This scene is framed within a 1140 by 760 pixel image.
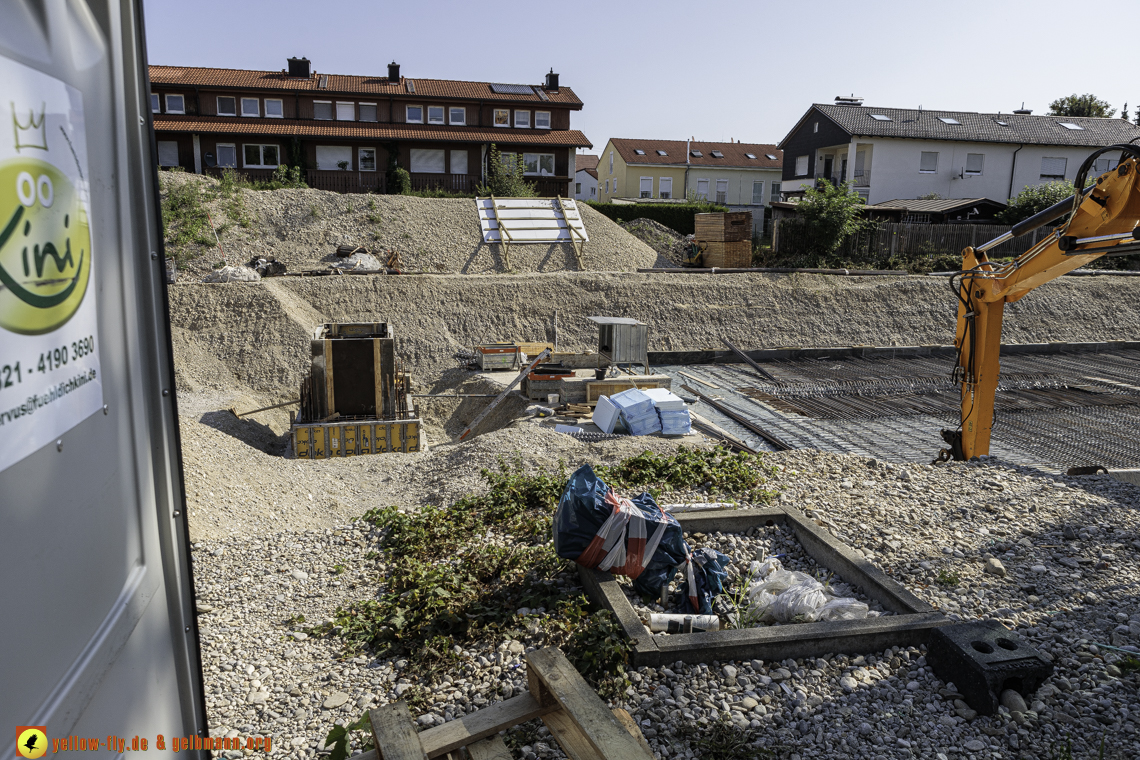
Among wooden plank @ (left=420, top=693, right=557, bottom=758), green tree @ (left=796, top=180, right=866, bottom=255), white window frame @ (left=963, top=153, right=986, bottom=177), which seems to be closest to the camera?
wooden plank @ (left=420, top=693, right=557, bottom=758)

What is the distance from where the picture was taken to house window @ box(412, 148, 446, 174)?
35.1 metres

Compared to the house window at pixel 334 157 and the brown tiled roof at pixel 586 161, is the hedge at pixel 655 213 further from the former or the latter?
the brown tiled roof at pixel 586 161

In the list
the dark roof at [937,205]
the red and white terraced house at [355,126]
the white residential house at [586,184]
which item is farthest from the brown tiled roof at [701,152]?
the dark roof at [937,205]

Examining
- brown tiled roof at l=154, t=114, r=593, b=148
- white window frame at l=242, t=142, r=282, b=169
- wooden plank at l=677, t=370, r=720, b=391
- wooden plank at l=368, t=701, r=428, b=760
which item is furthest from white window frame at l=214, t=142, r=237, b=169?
wooden plank at l=368, t=701, r=428, b=760

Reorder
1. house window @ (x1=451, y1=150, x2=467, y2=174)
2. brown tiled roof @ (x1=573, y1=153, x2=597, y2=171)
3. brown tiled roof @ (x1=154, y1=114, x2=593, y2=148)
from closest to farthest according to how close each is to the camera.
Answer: brown tiled roof @ (x1=154, y1=114, x2=593, y2=148)
house window @ (x1=451, y1=150, x2=467, y2=174)
brown tiled roof @ (x1=573, y1=153, x2=597, y2=171)

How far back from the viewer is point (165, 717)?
254cm

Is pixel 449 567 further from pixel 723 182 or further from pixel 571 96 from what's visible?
pixel 723 182

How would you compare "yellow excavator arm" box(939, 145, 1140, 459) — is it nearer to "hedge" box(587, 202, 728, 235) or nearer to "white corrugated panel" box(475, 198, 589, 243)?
"white corrugated panel" box(475, 198, 589, 243)

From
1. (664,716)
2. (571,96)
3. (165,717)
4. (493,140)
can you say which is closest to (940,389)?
(664,716)

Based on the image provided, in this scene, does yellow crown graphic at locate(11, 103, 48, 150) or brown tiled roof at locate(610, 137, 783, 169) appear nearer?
yellow crown graphic at locate(11, 103, 48, 150)

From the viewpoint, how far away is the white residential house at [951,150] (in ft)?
119

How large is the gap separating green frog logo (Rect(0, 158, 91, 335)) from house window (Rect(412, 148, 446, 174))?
34.8 m

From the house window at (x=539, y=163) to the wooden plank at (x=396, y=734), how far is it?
34146mm

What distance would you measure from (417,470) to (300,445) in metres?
2.64
